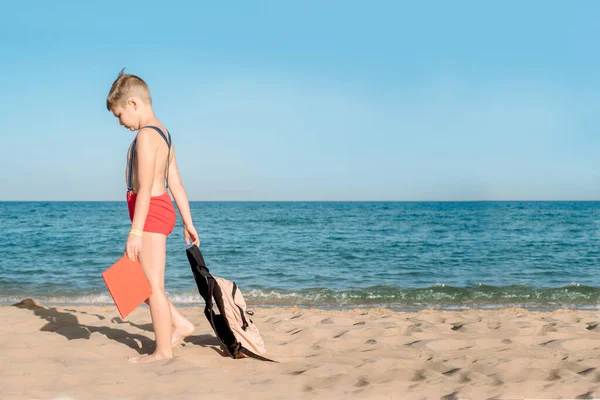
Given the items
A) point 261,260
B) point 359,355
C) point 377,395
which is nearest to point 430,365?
point 359,355

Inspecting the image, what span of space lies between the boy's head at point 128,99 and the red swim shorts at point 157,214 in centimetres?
51

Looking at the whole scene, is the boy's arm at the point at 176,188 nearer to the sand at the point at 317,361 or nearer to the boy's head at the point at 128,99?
the boy's head at the point at 128,99

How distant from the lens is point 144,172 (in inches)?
135

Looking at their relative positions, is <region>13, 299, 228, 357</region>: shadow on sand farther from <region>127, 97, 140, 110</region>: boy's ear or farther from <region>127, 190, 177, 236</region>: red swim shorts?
<region>127, 97, 140, 110</region>: boy's ear

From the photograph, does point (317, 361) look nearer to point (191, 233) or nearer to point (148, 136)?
point (191, 233)

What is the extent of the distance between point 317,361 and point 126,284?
1486mm

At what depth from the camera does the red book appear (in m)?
3.34

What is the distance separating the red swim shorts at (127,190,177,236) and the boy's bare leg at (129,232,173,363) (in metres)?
0.05

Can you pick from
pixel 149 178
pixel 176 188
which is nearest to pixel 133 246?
pixel 149 178

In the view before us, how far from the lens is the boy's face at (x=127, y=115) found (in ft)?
11.8

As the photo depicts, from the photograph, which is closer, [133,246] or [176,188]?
[133,246]

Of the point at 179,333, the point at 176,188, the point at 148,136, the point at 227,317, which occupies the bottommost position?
the point at 179,333

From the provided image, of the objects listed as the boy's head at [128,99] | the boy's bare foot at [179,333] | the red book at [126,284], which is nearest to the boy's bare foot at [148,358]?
the boy's bare foot at [179,333]

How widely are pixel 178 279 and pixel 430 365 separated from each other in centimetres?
733
